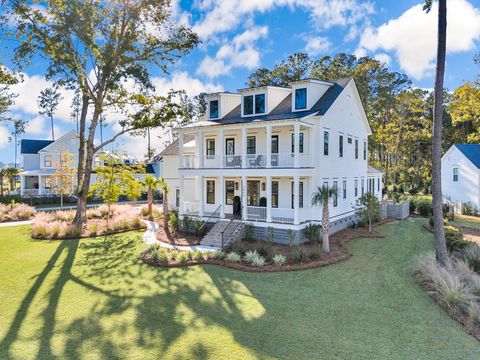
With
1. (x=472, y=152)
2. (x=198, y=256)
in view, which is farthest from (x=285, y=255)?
(x=472, y=152)

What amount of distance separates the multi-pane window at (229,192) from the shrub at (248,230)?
13.9 feet

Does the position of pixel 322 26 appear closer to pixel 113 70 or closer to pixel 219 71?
pixel 219 71

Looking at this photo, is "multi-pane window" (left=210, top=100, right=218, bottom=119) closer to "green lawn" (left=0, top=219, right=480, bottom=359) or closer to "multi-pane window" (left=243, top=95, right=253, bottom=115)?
"multi-pane window" (left=243, top=95, right=253, bottom=115)

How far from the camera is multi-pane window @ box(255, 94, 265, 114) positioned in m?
21.8

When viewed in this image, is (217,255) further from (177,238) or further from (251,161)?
(251,161)

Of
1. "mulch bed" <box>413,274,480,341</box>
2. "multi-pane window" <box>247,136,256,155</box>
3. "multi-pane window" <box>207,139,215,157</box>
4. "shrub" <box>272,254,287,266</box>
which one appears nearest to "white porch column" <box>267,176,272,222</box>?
"multi-pane window" <box>247,136,256,155</box>

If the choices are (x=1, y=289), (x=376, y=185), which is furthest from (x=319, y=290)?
(x=376, y=185)

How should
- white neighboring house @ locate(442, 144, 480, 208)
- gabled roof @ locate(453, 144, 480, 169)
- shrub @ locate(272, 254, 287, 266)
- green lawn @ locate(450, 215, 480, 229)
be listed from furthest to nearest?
A: gabled roof @ locate(453, 144, 480, 169) → white neighboring house @ locate(442, 144, 480, 208) → green lawn @ locate(450, 215, 480, 229) → shrub @ locate(272, 254, 287, 266)

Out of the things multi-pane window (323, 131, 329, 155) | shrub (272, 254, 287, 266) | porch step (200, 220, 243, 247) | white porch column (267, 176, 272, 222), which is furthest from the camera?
multi-pane window (323, 131, 329, 155)

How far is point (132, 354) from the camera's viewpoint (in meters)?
7.38

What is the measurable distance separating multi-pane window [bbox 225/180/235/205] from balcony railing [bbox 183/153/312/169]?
5.06ft

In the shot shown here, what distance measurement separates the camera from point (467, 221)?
26.3m

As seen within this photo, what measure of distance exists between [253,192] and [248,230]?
4.00 metres

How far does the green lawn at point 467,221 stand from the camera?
24.7m
